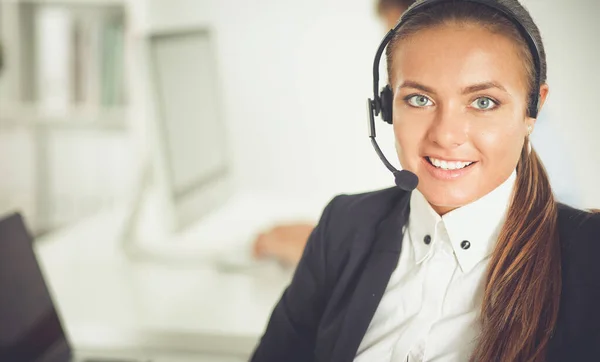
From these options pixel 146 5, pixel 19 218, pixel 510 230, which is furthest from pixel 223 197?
pixel 510 230

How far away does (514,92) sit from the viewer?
68 centimetres

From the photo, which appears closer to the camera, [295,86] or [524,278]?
[524,278]

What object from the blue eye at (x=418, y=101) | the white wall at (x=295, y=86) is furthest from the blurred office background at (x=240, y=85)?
the blue eye at (x=418, y=101)

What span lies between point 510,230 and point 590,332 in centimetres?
14

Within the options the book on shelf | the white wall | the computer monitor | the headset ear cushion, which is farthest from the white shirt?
the book on shelf

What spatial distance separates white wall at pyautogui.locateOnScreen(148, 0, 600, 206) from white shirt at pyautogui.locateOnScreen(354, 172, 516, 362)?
609mm

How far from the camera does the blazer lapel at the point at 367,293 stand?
2.63 ft

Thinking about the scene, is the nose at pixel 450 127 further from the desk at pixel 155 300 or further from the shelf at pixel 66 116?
the shelf at pixel 66 116

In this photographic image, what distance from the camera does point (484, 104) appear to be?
0.68 m

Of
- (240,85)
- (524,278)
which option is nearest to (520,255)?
(524,278)

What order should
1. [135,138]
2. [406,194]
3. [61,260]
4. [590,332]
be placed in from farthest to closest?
[135,138], [61,260], [406,194], [590,332]

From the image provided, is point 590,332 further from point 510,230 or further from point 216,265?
point 216,265

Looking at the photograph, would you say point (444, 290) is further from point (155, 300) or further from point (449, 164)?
point (155, 300)

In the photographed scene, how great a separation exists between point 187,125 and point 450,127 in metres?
0.97
